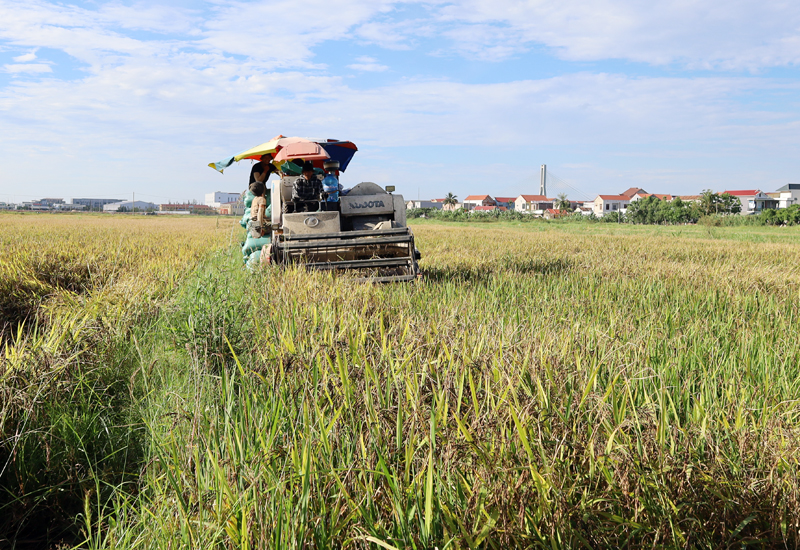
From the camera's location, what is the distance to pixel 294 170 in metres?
10.5

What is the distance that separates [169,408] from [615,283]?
6.02 metres

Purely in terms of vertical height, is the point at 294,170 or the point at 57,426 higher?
the point at 294,170

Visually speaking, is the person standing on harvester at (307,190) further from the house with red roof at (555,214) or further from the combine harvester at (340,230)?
the house with red roof at (555,214)

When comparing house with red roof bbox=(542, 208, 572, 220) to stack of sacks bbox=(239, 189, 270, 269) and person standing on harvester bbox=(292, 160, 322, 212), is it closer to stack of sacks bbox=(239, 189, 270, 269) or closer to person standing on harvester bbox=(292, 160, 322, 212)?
stack of sacks bbox=(239, 189, 270, 269)

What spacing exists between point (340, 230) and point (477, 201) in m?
160

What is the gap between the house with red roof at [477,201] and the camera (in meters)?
153

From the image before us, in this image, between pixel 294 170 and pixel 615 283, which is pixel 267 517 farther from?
pixel 294 170

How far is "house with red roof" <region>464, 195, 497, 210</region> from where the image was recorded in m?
153

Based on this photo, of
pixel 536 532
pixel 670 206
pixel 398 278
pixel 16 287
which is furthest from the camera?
pixel 670 206

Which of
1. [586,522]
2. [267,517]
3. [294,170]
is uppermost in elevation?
[294,170]

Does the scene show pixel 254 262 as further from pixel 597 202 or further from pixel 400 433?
pixel 597 202

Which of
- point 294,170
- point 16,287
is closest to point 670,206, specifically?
point 294,170

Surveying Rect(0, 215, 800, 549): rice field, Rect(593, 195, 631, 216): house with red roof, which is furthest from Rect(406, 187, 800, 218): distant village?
Rect(0, 215, 800, 549): rice field

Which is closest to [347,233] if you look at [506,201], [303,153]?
[303,153]
